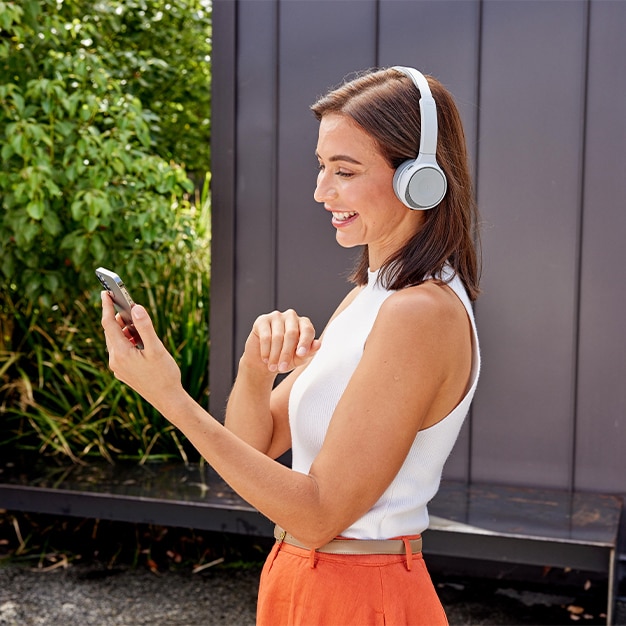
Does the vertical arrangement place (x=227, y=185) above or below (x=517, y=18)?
below

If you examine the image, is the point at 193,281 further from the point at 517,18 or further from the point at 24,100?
the point at 517,18

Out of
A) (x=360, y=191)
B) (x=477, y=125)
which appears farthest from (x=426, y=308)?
(x=477, y=125)

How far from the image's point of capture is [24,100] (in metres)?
4.16

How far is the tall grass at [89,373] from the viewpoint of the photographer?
15.7 ft

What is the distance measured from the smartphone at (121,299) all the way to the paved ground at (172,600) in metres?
2.70

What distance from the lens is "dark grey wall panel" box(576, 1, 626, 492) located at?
3797 millimetres

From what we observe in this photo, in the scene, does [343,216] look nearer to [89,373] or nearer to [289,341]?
[289,341]

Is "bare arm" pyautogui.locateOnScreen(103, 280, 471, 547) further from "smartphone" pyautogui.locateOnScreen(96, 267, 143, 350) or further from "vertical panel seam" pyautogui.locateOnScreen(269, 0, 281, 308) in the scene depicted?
"vertical panel seam" pyautogui.locateOnScreen(269, 0, 281, 308)

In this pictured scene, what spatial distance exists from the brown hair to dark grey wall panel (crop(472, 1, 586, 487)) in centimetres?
244

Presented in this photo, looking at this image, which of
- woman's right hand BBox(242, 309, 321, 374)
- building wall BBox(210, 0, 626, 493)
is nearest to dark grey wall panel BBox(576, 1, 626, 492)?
building wall BBox(210, 0, 626, 493)

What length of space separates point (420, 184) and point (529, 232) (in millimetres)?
2630

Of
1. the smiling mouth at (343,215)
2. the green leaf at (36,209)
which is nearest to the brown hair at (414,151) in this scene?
the smiling mouth at (343,215)

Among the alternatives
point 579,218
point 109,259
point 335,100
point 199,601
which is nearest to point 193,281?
point 109,259

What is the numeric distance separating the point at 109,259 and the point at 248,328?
743 millimetres
